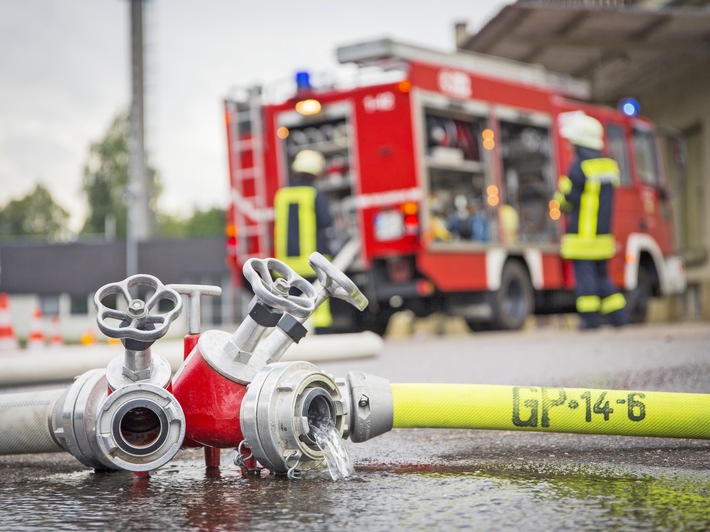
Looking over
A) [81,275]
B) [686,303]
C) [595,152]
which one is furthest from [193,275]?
[595,152]

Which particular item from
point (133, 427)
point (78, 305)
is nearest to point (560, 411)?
point (133, 427)

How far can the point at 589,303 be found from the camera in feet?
30.5

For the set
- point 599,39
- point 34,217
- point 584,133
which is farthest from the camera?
point 34,217

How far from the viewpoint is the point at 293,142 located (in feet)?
34.2

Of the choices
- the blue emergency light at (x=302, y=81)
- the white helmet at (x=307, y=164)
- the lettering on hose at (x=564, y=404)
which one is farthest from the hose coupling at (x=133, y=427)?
the blue emergency light at (x=302, y=81)

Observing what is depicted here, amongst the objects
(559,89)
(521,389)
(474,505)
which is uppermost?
(559,89)

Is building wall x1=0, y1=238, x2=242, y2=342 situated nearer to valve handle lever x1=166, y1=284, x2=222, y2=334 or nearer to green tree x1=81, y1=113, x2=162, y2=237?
green tree x1=81, y1=113, x2=162, y2=237

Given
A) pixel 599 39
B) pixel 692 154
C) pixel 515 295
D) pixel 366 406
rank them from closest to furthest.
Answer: pixel 366 406 → pixel 515 295 → pixel 599 39 → pixel 692 154

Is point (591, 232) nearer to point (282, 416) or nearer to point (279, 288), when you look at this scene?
point (279, 288)

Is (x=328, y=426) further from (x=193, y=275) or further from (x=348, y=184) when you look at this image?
(x=193, y=275)

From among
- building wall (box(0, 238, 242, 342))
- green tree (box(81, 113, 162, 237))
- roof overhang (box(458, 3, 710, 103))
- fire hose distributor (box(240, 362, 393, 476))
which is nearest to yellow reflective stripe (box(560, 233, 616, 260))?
roof overhang (box(458, 3, 710, 103))

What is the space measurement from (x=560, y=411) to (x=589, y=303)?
672cm

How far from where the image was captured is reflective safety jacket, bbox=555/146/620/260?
9180mm

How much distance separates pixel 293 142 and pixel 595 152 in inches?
126
